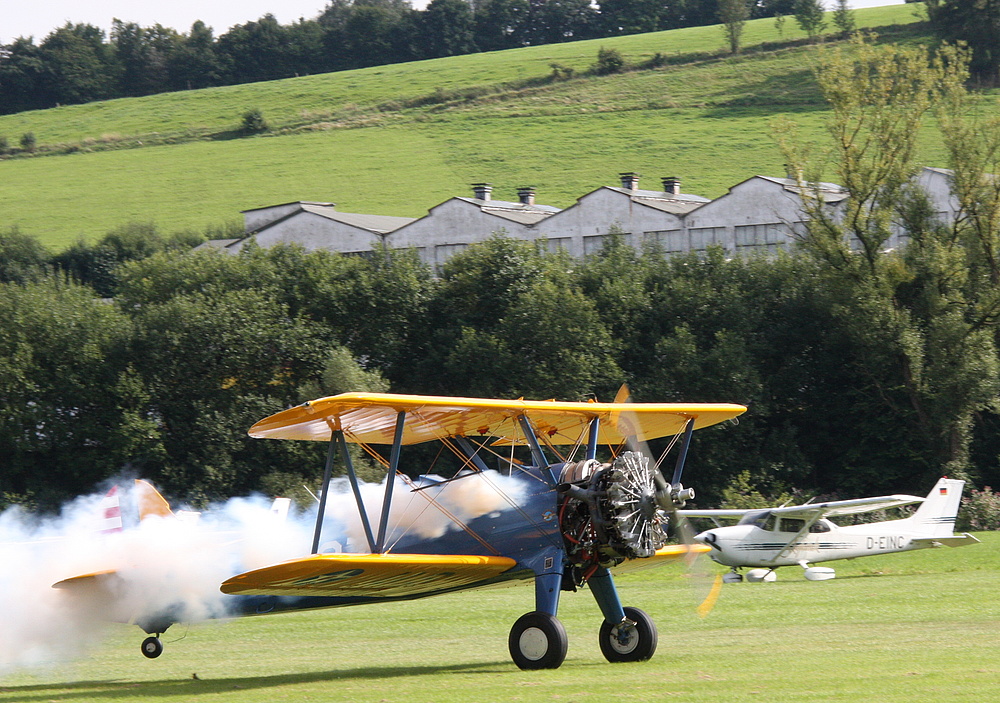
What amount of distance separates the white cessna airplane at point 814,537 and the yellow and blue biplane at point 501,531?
37.3 feet

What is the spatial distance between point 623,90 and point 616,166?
20.8 m

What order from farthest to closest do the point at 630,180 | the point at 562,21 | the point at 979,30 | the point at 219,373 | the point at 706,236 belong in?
the point at 562,21
the point at 979,30
the point at 630,180
the point at 706,236
the point at 219,373

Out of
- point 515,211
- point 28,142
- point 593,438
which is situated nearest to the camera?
point 593,438

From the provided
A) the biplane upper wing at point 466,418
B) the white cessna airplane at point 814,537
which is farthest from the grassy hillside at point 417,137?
the biplane upper wing at point 466,418

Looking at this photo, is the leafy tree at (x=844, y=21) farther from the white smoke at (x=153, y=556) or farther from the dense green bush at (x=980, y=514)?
the white smoke at (x=153, y=556)

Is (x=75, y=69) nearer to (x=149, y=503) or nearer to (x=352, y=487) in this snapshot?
(x=149, y=503)

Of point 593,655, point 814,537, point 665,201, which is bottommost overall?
point 814,537

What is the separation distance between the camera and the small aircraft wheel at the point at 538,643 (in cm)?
1077

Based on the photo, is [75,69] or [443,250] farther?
[75,69]

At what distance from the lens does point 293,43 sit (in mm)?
118312

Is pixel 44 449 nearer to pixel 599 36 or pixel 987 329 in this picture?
pixel 987 329

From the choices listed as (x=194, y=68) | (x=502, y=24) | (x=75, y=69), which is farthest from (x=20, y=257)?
(x=502, y=24)

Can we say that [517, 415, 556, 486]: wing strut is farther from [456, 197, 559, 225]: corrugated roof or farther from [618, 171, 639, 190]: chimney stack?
[618, 171, 639, 190]: chimney stack

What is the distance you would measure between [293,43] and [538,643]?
11591 centimetres
